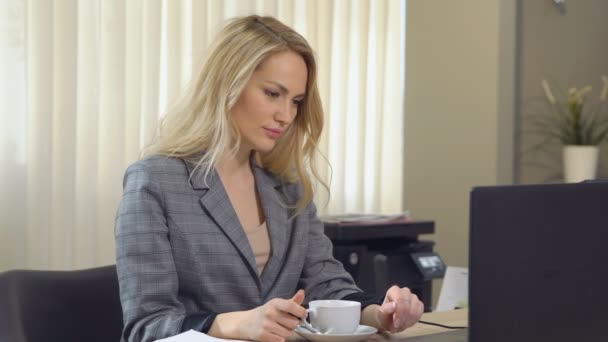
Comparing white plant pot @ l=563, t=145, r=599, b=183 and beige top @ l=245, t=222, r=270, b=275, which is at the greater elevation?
white plant pot @ l=563, t=145, r=599, b=183

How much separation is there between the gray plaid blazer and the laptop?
66 cm

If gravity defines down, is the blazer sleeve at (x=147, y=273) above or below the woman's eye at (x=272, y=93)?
below

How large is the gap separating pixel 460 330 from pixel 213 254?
Answer: 539mm

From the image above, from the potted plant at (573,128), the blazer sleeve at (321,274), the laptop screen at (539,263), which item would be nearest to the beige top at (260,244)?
the blazer sleeve at (321,274)

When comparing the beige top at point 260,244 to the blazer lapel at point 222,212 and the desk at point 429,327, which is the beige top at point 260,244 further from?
the desk at point 429,327

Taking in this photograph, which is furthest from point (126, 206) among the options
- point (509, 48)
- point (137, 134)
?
point (509, 48)

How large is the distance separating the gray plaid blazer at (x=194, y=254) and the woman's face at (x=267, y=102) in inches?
5.3

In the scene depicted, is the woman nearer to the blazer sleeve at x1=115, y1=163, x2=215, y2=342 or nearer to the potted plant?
the blazer sleeve at x1=115, y1=163, x2=215, y2=342

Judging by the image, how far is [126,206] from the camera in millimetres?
1796

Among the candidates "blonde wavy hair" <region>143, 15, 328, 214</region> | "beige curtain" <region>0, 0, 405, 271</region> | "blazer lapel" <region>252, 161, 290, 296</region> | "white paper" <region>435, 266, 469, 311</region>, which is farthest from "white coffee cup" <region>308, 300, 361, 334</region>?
"beige curtain" <region>0, 0, 405, 271</region>

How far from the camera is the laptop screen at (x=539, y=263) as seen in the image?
1185 mm

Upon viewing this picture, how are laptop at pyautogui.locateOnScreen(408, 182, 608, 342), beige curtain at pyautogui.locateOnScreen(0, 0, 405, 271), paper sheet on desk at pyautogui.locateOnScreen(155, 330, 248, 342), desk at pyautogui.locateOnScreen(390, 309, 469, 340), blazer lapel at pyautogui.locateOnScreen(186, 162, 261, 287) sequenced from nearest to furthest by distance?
laptop at pyautogui.locateOnScreen(408, 182, 608, 342) → paper sheet on desk at pyautogui.locateOnScreen(155, 330, 248, 342) → desk at pyautogui.locateOnScreen(390, 309, 469, 340) → blazer lapel at pyautogui.locateOnScreen(186, 162, 261, 287) → beige curtain at pyautogui.locateOnScreen(0, 0, 405, 271)

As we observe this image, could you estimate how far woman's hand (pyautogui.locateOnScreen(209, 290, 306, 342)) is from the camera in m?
1.49

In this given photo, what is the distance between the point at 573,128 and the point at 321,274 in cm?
269
